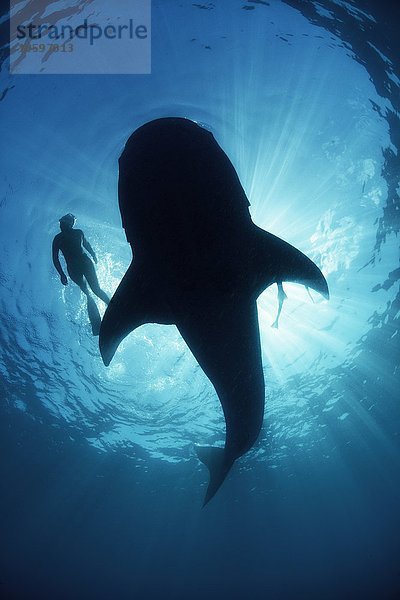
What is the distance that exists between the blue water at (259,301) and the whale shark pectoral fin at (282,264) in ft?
11.5

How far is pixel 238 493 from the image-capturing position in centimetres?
2908

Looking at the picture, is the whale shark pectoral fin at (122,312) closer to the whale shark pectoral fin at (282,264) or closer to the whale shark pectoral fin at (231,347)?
the whale shark pectoral fin at (231,347)

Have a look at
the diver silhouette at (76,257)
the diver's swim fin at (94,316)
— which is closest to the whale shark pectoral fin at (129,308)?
the diver silhouette at (76,257)

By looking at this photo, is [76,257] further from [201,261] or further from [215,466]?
[201,261]

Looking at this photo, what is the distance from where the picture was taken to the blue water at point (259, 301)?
7816 millimetres

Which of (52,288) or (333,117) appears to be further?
(52,288)

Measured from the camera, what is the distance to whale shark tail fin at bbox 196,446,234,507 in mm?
5391

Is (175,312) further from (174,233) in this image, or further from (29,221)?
(29,221)

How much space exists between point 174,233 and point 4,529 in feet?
146

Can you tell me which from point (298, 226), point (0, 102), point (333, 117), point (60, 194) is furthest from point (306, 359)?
point (0, 102)

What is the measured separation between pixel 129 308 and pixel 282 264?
1.82 metres

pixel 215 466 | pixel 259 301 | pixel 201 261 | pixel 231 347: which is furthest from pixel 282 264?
pixel 259 301

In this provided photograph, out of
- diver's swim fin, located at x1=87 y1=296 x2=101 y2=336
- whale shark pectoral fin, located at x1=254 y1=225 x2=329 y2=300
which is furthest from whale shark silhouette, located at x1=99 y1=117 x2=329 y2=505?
diver's swim fin, located at x1=87 y1=296 x2=101 y2=336

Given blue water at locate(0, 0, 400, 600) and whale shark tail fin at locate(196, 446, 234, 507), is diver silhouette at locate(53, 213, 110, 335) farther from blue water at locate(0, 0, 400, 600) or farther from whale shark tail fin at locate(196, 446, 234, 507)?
whale shark tail fin at locate(196, 446, 234, 507)
